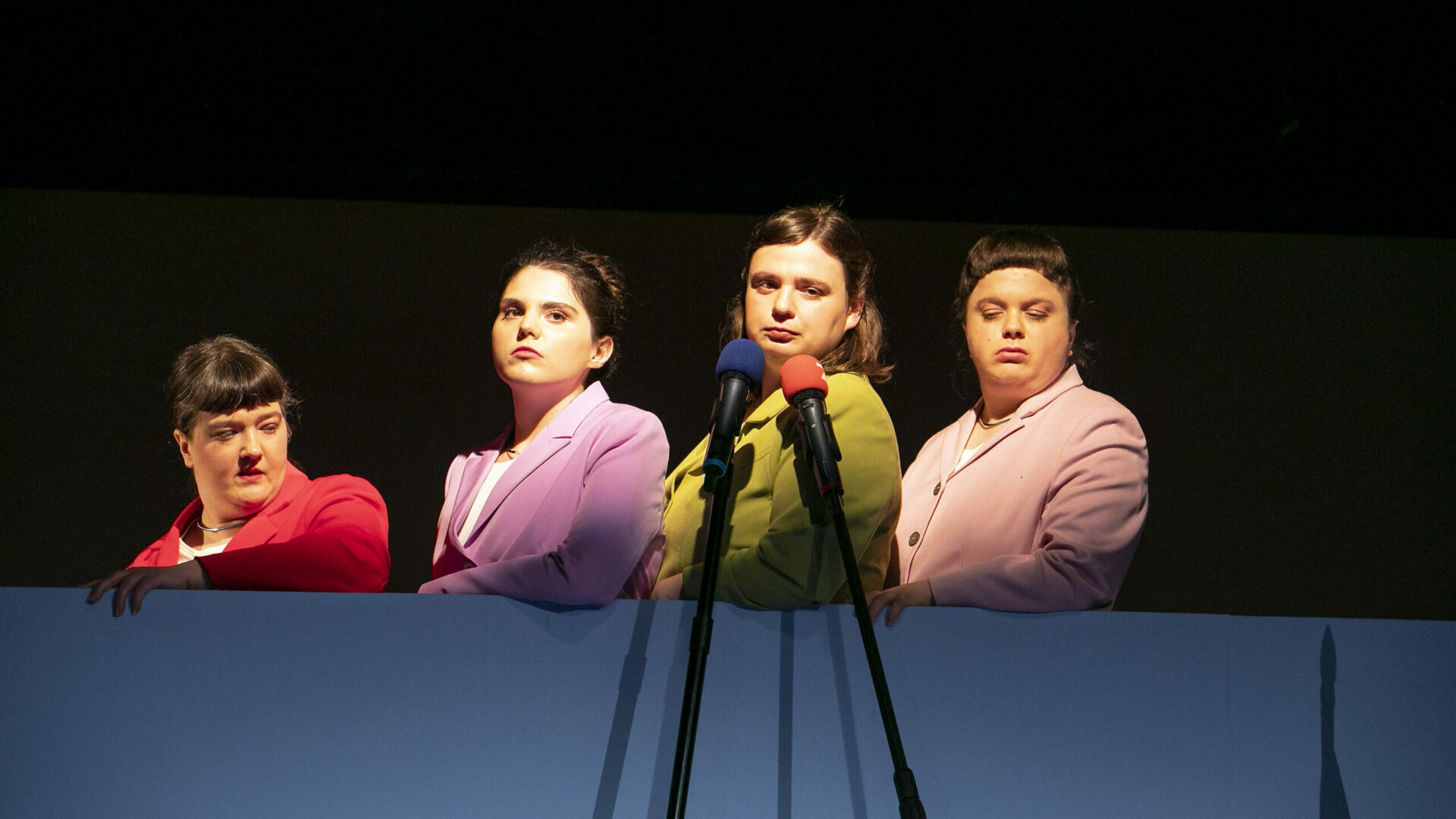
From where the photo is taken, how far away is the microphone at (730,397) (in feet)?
5.33

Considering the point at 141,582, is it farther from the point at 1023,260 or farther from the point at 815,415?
the point at 1023,260

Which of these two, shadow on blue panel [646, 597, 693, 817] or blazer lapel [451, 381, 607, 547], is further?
blazer lapel [451, 381, 607, 547]

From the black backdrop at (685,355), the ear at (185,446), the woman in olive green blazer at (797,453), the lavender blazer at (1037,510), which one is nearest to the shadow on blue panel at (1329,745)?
the lavender blazer at (1037,510)

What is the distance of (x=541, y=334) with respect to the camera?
2398 mm

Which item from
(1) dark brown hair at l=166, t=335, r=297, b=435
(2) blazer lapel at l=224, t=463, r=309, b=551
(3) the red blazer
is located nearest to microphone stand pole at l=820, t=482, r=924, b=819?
(3) the red blazer

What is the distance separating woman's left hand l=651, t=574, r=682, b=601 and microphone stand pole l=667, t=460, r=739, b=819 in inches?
19.5

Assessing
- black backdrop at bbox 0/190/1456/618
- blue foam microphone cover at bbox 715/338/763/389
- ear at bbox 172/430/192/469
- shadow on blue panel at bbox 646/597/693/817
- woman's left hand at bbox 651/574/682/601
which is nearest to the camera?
blue foam microphone cover at bbox 715/338/763/389

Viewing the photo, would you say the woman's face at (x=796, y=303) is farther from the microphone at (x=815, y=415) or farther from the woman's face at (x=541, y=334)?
the microphone at (x=815, y=415)

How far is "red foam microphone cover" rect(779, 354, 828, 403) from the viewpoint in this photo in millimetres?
1766

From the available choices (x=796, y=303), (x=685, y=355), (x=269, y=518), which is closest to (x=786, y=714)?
(x=796, y=303)

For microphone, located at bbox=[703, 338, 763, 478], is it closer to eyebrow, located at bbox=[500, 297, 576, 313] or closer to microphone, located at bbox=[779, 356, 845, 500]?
microphone, located at bbox=[779, 356, 845, 500]

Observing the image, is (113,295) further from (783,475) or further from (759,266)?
(783,475)

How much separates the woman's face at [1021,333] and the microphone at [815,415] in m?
0.75

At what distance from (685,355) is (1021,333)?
144 centimetres
